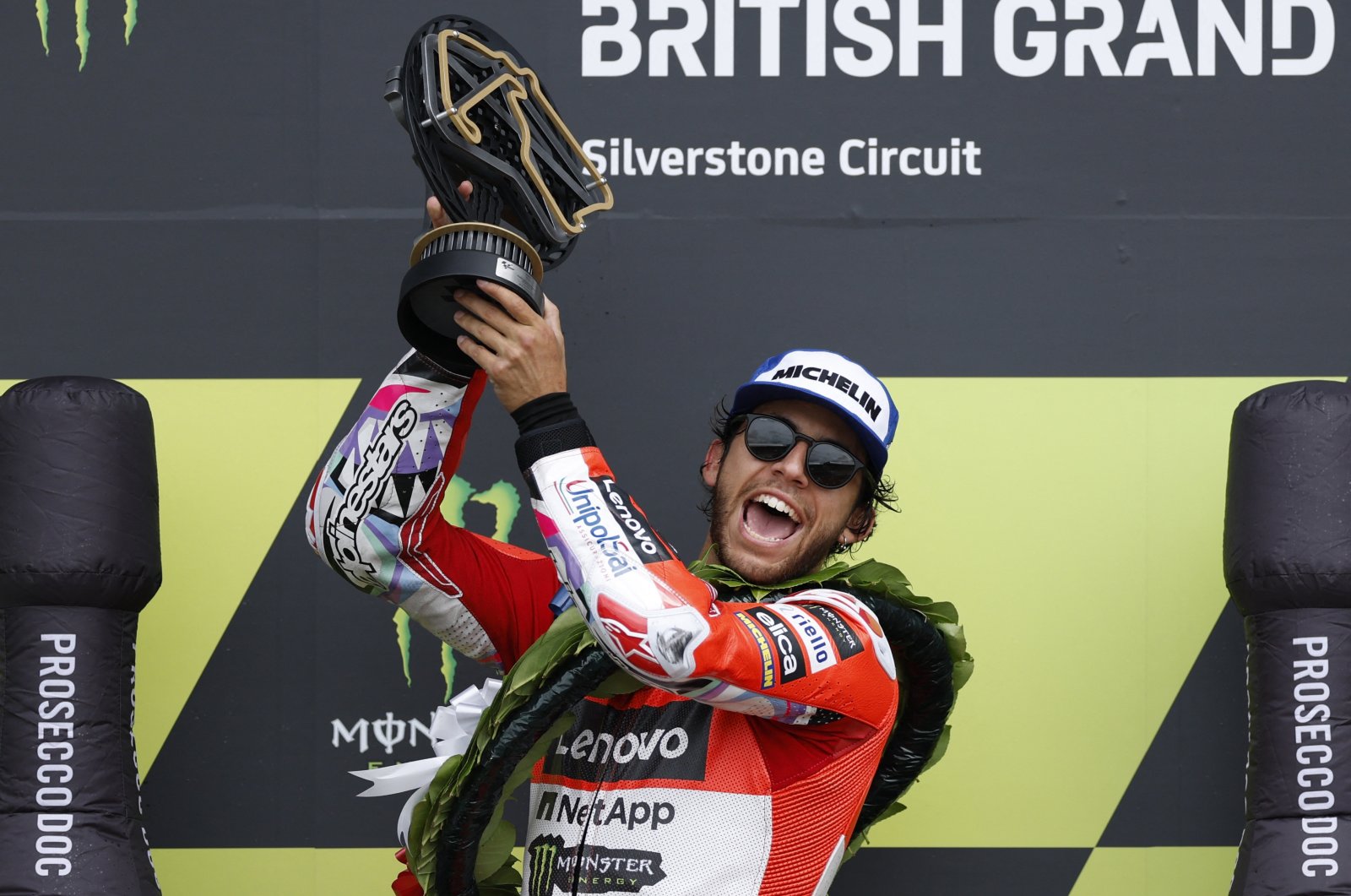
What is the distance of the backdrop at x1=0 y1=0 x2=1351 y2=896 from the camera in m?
2.72

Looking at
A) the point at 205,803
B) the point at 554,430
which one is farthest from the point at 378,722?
the point at 554,430

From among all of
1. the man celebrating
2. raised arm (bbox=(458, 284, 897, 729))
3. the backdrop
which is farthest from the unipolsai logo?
raised arm (bbox=(458, 284, 897, 729))

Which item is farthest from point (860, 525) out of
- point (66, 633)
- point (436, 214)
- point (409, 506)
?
point (66, 633)

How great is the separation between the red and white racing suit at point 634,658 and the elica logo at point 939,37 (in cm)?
102

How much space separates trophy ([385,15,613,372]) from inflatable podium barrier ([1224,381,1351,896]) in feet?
4.14

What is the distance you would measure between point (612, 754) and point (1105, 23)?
5.98 ft

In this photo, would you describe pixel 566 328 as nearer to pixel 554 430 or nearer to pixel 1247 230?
pixel 554 430

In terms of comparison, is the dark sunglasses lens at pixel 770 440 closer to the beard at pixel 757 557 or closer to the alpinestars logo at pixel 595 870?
the beard at pixel 757 557

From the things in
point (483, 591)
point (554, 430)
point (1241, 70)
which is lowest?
point (483, 591)

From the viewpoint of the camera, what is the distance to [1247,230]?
9.04ft

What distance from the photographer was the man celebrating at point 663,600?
1.69 m

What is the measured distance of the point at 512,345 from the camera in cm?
174

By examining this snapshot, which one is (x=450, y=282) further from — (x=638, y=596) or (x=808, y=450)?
(x=808, y=450)

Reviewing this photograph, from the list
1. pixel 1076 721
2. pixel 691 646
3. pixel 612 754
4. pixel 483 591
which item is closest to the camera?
pixel 691 646
